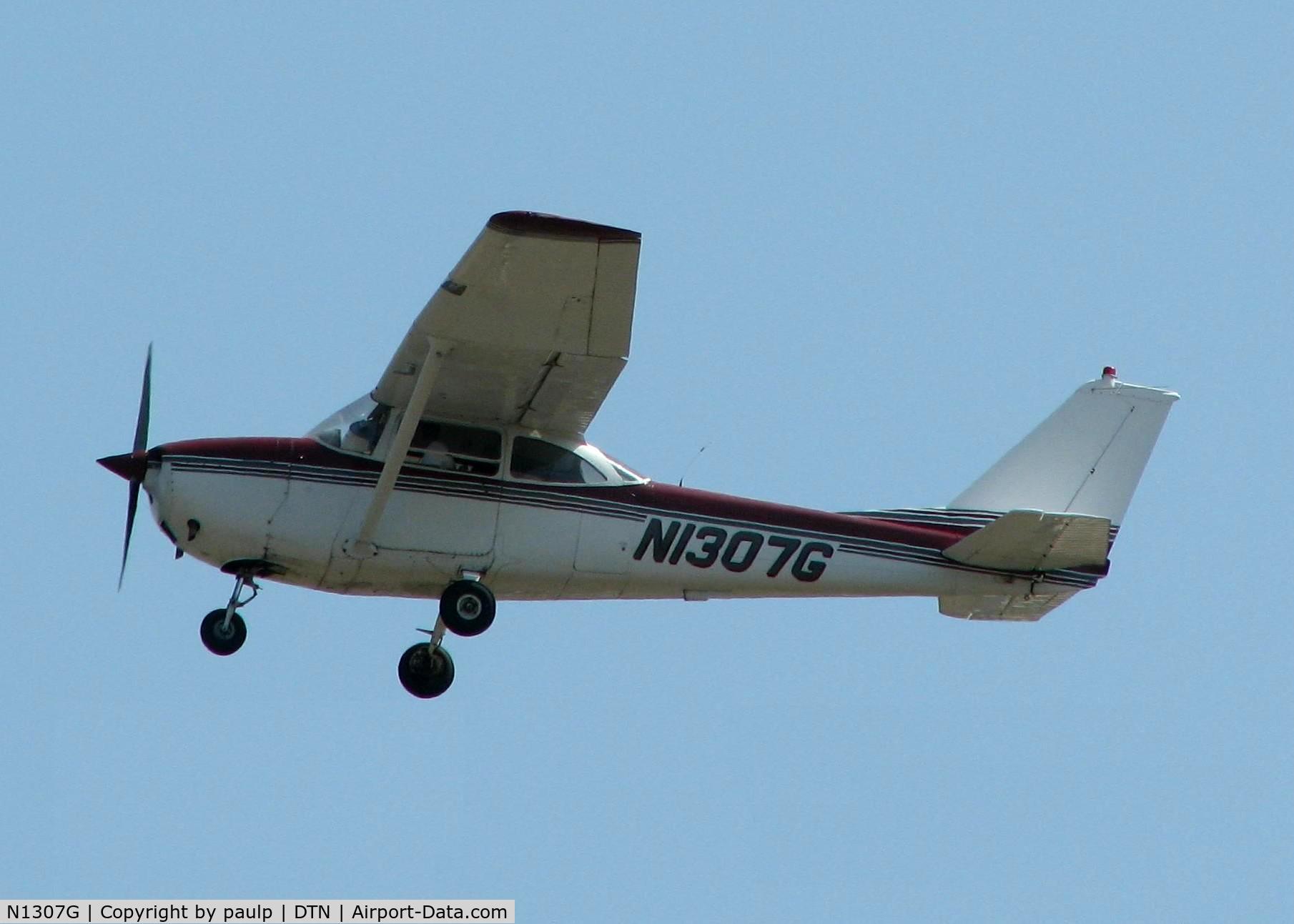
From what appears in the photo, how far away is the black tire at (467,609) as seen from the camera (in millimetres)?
13461

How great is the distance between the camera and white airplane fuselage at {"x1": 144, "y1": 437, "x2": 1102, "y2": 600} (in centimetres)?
1323

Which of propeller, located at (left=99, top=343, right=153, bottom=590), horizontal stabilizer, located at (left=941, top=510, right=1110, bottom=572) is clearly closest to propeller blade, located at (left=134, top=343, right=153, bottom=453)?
propeller, located at (left=99, top=343, right=153, bottom=590)

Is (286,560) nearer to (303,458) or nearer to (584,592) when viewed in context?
(303,458)

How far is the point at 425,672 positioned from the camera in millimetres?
14188

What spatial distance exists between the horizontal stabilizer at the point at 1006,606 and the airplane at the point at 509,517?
0.05 feet

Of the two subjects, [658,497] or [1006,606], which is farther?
[1006,606]

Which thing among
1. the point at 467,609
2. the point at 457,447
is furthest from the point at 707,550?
the point at 457,447

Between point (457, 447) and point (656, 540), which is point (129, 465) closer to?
point (457, 447)

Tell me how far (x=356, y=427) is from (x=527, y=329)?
1.84m

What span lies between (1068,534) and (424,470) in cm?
472

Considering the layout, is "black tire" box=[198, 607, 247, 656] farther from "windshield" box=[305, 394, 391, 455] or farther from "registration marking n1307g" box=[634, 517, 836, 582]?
"registration marking n1307g" box=[634, 517, 836, 582]

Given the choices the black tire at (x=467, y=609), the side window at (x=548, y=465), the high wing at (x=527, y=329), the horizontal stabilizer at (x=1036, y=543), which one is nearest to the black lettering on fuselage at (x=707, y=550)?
the side window at (x=548, y=465)

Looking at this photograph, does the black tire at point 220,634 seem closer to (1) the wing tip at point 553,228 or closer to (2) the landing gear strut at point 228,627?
(2) the landing gear strut at point 228,627

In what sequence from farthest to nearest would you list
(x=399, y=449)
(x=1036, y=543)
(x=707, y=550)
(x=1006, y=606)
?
(x=1006, y=606)
(x=1036, y=543)
(x=707, y=550)
(x=399, y=449)
